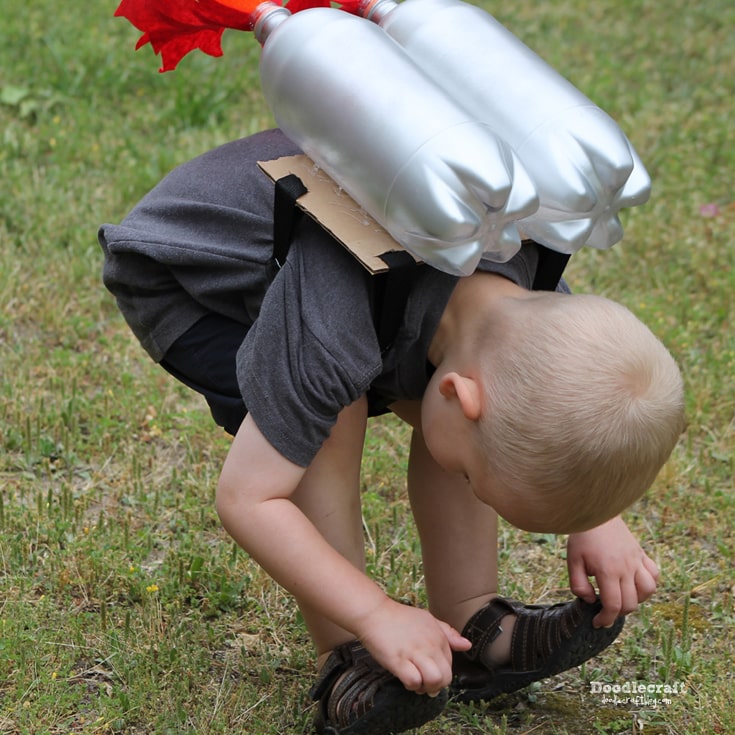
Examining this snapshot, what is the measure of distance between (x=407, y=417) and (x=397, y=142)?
740mm

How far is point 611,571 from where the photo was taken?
213 centimetres

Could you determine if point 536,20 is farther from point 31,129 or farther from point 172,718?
point 172,718

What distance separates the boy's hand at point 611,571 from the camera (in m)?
2.12

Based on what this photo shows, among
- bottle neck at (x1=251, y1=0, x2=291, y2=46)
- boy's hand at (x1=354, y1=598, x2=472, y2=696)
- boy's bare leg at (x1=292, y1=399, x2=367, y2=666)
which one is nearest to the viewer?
boy's hand at (x1=354, y1=598, x2=472, y2=696)

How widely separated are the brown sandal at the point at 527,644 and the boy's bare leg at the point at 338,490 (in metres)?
0.29

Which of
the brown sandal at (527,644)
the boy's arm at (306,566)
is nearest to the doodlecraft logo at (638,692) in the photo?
the brown sandal at (527,644)

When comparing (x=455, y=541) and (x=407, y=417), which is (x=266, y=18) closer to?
→ (x=407, y=417)

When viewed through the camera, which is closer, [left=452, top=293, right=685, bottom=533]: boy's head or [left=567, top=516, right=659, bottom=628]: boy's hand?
[left=452, top=293, right=685, bottom=533]: boy's head

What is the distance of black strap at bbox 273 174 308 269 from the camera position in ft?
6.33

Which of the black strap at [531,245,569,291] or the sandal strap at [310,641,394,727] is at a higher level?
the black strap at [531,245,569,291]

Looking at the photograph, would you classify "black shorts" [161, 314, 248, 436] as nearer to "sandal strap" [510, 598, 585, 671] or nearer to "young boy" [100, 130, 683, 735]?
"young boy" [100, 130, 683, 735]

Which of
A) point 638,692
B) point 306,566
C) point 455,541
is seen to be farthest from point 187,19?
point 638,692

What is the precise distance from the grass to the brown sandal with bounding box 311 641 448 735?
11 cm

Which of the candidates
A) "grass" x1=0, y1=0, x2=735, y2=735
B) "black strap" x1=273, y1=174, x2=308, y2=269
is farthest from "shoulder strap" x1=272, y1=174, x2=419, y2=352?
"grass" x1=0, y1=0, x2=735, y2=735
